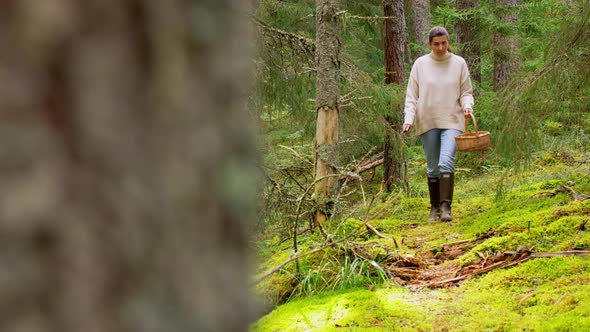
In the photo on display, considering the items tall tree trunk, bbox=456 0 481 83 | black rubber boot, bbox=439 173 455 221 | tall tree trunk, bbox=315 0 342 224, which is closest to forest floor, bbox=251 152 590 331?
black rubber boot, bbox=439 173 455 221

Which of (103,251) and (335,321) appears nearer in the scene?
(103,251)

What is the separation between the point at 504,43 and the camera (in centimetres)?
1216

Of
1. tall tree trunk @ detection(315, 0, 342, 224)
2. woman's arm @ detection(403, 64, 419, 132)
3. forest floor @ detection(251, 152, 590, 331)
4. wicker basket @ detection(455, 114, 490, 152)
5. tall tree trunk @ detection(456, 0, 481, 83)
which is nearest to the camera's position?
forest floor @ detection(251, 152, 590, 331)

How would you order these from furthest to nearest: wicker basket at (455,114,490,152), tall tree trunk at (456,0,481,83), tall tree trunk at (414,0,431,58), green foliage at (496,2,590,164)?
tall tree trunk at (414,0,431,58) → tall tree trunk at (456,0,481,83) → wicker basket at (455,114,490,152) → green foliage at (496,2,590,164)

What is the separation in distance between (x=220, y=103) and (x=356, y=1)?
12990 mm

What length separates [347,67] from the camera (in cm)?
729

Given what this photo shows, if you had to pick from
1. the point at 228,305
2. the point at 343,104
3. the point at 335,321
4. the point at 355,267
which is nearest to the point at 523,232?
the point at 355,267

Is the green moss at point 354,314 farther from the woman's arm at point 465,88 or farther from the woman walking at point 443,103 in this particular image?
the woman's arm at point 465,88

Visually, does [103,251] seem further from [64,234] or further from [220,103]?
[220,103]

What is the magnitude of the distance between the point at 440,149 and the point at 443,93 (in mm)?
702

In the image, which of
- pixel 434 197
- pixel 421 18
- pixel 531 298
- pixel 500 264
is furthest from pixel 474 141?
pixel 421 18

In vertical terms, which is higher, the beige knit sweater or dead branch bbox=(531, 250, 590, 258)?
the beige knit sweater

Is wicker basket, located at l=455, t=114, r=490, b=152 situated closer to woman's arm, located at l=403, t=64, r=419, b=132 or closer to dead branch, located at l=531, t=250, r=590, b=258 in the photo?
woman's arm, located at l=403, t=64, r=419, b=132

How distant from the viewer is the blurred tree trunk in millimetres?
525
